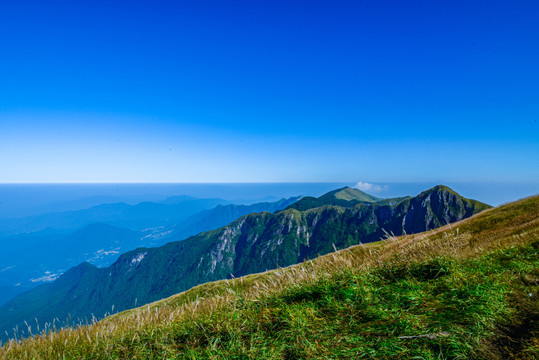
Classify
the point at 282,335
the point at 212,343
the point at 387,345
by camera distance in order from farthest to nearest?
1. the point at 212,343
2. the point at 282,335
3. the point at 387,345

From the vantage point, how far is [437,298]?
4219 millimetres

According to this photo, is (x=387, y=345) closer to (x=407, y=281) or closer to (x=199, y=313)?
(x=407, y=281)

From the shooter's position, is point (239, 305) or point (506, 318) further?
point (239, 305)

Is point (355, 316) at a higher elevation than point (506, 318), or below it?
below

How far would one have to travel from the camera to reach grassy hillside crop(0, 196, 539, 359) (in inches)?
125

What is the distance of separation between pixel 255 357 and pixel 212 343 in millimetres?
1131

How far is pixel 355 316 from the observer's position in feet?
13.5

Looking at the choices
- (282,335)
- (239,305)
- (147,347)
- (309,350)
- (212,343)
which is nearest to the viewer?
(309,350)

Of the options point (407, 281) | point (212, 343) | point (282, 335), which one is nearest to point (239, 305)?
point (212, 343)

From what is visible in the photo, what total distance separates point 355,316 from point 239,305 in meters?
2.60

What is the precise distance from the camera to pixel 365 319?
3.93 meters

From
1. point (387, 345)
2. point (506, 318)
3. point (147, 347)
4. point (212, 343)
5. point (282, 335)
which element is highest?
point (506, 318)

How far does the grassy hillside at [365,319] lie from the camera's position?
3.17 metres

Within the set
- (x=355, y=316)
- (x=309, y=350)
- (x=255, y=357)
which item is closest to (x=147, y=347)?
(x=255, y=357)
